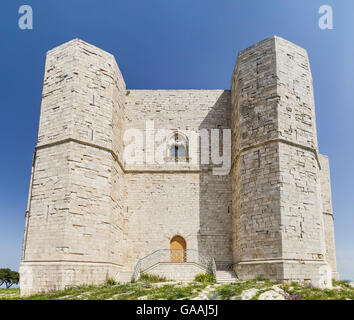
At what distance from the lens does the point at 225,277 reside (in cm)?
1235

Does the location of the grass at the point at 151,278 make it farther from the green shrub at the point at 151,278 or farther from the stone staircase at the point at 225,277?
the stone staircase at the point at 225,277

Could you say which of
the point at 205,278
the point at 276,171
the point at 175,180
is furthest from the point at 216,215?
the point at 276,171

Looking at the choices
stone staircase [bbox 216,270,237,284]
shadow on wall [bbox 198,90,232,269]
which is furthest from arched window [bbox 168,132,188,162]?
stone staircase [bbox 216,270,237,284]

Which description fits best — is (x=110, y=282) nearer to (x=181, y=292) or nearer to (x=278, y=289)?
(x=181, y=292)

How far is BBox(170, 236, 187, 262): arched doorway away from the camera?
14477mm

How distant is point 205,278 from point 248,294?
319cm

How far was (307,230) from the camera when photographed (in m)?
11.8

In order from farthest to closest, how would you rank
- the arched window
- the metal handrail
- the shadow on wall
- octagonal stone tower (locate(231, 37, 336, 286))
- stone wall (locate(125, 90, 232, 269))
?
the arched window < stone wall (locate(125, 90, 232, 269)) < the shadow on wall < the metal handrail < octagonal stone tower (locate(231, 37, 336, 286))

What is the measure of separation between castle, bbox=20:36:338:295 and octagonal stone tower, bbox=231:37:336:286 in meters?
0.04

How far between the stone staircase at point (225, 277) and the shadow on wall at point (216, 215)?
3.62 ft

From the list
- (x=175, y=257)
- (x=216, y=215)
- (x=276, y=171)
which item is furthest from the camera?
(x=216, y=215)

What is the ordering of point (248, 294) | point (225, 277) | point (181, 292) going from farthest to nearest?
point (225, 277), point (181, 292), point (248, 294)

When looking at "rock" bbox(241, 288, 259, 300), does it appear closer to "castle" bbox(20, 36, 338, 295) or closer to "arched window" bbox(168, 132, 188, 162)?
"castle" bbox(20, 36, 338, 295)
